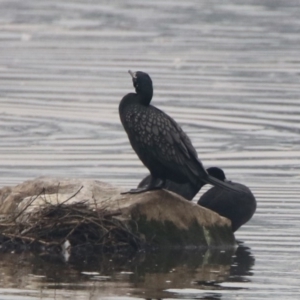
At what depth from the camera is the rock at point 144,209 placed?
9812mm

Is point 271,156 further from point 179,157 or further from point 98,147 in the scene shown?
point 179,157

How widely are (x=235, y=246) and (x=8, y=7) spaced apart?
24766 millimetres

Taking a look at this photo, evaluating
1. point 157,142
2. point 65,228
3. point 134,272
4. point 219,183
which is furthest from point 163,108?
point 134,272

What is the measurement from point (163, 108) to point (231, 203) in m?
6.79

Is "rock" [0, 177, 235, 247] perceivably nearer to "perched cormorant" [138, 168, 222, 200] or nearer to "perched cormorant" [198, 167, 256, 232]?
"perched cormorant" [198, 167, 256, 232]

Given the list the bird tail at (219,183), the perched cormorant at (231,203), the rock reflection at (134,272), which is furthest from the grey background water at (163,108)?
the bird tail at (219,183)

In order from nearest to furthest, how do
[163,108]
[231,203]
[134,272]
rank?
[134,272], [231,203], [163,108]

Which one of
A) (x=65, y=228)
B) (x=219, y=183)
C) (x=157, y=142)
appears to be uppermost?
(x=157, y=142)

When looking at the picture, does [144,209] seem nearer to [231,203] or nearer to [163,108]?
[231,203]

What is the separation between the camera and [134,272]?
9.07 m

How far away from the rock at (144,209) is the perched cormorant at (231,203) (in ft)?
1.29

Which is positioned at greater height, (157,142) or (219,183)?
(157,142)

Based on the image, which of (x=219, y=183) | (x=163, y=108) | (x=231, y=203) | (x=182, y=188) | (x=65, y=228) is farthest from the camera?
(x=163, y=108)

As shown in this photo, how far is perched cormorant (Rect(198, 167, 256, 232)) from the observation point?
1055 cm
